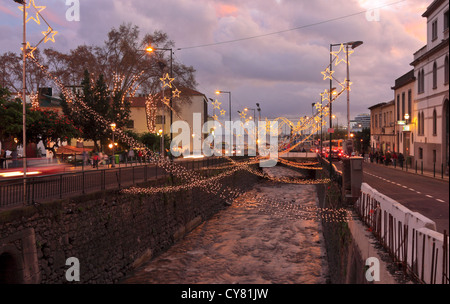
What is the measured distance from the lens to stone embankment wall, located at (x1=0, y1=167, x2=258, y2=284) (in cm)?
968

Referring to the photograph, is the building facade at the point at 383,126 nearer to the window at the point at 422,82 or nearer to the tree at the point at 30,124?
the window at the point at 422,82

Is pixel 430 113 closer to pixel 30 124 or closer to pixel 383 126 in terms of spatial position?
pixel 383 126

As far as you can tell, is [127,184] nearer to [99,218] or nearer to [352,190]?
[99,218]

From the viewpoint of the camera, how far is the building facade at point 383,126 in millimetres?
59250

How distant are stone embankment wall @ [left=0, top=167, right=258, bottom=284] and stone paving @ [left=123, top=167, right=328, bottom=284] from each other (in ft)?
3.31

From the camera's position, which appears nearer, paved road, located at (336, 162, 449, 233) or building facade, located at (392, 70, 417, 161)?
paved road, located at (336, 162, 449, 233)

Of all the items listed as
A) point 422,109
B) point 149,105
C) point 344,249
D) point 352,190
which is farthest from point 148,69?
point 344,249

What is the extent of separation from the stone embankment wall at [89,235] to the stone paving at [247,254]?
3.31 feet

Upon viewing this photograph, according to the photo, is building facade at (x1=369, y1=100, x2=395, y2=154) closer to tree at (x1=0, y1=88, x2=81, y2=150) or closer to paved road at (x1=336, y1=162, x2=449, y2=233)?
paved road at (x1=336, y1=162, x2=449, y2=233)

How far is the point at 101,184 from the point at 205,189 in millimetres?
14762

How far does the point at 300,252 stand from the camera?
19703mm

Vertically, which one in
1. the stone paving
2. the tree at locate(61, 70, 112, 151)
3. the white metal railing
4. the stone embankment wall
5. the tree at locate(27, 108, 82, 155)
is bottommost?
the stone paving

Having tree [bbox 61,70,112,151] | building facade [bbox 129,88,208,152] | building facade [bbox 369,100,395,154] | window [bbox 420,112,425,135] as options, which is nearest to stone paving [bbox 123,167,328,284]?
window [bbox 420,112,425,135]

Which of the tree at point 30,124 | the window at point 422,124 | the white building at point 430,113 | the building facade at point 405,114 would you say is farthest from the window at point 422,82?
the tree at point 30,124
